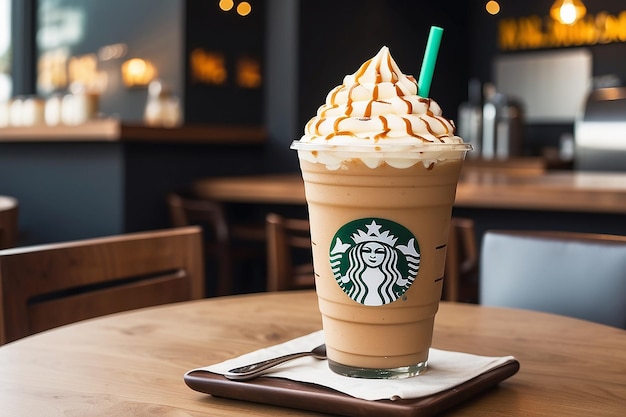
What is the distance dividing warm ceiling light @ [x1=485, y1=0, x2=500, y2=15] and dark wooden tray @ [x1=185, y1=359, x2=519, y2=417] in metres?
7.91

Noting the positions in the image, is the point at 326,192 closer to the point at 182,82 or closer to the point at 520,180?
the point at 520,180

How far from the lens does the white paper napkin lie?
0.92 meters

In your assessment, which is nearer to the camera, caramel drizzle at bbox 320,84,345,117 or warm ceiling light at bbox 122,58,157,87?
caramel drizzle at bbox 320,84,345,117

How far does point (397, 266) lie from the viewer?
0.96 meters

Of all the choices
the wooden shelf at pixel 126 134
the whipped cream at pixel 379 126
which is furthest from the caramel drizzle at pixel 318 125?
the wooden shelf at pixel 126 134

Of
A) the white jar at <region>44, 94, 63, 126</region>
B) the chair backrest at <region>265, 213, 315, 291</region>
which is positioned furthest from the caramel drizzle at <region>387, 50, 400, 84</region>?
the white jar at <region>44, 94, 63, 126</region>

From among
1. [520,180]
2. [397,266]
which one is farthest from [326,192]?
[520,180]

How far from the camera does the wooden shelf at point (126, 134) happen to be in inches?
166

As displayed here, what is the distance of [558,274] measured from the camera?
71.1 inches

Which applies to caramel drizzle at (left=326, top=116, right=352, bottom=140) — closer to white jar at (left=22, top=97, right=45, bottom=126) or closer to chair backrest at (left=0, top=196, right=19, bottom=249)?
chair backrest at (left=0, top=196, right=19, bottom=249)

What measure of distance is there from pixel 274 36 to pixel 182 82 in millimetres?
1980

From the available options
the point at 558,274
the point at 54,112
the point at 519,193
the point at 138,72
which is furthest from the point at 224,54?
the point at 558,274

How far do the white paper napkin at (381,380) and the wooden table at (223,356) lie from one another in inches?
1.4

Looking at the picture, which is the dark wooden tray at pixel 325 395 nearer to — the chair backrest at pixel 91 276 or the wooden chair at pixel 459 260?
the chair backrest at pixel 91 276
